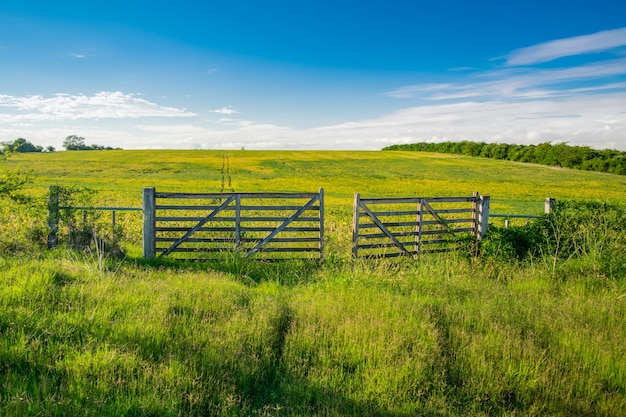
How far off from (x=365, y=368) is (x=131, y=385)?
262 cm

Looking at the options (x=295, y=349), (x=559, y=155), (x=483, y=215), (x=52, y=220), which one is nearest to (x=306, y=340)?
(x=295, y=349)

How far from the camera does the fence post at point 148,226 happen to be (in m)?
10.7

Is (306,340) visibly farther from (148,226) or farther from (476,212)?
(476,212)

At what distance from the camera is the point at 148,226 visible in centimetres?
1066

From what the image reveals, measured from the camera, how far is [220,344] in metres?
5.22

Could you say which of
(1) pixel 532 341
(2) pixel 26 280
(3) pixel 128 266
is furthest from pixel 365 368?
(3) pixel 128 266

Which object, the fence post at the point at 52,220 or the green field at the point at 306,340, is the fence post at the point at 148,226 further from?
the fence post at the point at 52,220

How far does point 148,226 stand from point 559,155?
81.4 meters

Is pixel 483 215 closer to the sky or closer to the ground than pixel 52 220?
closer to the sky

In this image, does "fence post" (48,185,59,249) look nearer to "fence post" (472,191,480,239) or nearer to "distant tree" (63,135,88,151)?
"fence post" (472,191,480,239)

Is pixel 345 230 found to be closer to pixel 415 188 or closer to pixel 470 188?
pixel 415 188

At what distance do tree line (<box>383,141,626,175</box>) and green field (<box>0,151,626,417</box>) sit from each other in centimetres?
7063

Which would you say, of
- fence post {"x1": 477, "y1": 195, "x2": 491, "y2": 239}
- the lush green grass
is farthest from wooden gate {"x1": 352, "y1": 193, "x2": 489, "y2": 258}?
the lush green grass

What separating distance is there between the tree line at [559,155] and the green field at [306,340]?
70.6 m
